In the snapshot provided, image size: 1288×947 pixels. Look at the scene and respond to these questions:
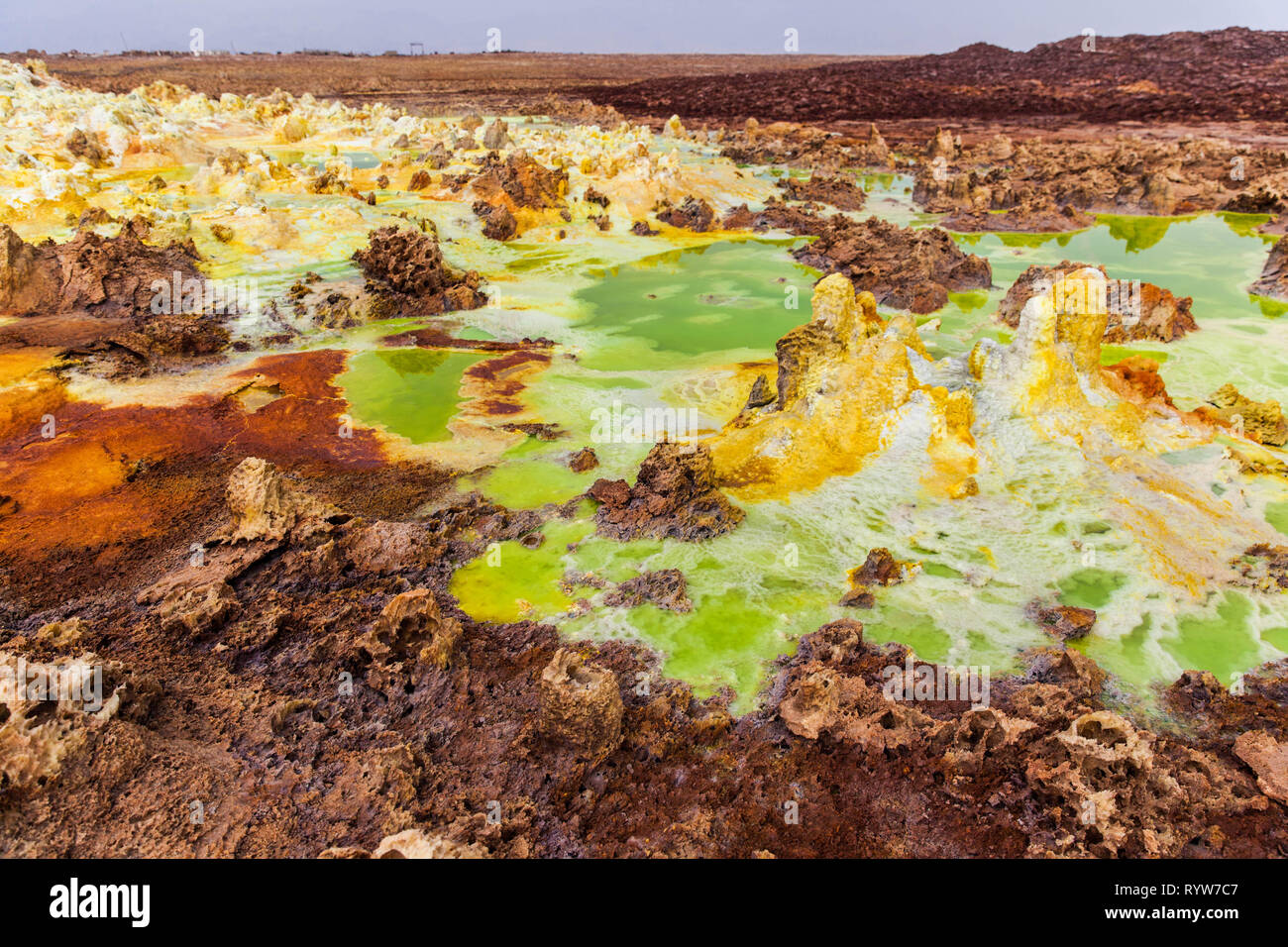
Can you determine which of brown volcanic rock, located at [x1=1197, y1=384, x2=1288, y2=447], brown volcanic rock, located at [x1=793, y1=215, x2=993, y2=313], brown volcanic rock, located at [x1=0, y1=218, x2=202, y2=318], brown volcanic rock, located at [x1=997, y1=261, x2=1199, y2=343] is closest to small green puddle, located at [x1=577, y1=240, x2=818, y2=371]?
brown volcanic rock, located at [x1=793, y1=215, x2=993, y2=313]

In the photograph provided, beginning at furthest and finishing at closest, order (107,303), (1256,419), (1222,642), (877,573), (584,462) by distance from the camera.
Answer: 1. (107,303)
2. (1256,419)
3. (584,462)
4. (877,573)
5. (1222,642)

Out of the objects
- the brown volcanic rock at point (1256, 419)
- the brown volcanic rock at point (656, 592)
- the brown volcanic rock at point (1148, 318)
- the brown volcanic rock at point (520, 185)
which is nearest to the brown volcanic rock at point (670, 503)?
the brown volcanic rock at point (656, 592)

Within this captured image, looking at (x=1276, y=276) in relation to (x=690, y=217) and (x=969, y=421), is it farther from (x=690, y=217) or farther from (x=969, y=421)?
(x=690, y=217)

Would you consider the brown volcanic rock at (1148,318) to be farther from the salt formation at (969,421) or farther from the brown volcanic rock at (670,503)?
the brown volcanic rock at (670,503)

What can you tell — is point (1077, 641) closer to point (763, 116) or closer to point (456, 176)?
point (456, 176)

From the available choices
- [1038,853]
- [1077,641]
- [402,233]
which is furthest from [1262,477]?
[402,233]

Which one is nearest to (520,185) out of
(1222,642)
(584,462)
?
(584,462)
